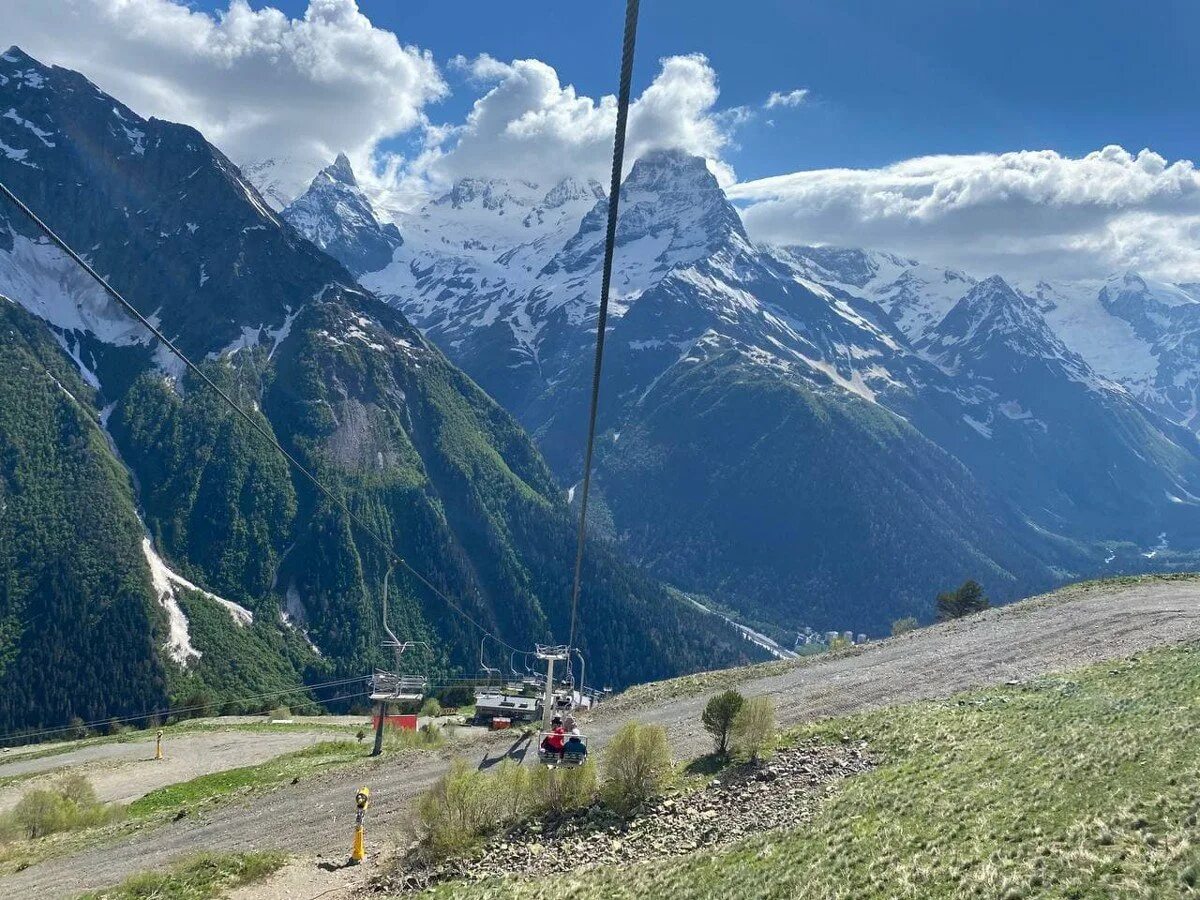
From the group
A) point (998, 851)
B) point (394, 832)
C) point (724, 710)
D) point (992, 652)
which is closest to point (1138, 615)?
point (992, 652)

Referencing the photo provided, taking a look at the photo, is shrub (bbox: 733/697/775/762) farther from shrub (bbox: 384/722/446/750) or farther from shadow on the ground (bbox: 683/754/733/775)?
shrub (bbox: 384/722/446/750)

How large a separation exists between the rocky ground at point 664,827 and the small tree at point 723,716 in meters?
3.06

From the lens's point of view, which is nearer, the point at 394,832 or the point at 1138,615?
the point at 394,832

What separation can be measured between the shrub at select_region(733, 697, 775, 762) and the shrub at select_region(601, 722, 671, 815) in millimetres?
4549

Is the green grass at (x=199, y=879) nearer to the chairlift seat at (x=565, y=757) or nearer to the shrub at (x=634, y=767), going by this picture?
the chairlift seat at (x=565, y=757)

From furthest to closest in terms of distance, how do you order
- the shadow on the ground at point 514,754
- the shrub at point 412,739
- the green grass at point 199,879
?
the shrub at point 412,739 → the shadow on the ground at point 514,754 → the green grass at point 199,879

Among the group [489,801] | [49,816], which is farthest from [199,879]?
[49,816]

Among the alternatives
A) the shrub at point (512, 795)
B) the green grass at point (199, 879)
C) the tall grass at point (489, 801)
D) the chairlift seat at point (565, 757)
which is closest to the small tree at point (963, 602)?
the tall grass at point (489, 801)

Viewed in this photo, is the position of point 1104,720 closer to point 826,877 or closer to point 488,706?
point 826,877

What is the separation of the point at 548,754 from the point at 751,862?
1082 cm

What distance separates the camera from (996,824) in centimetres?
2422

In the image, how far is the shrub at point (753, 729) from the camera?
126 ft

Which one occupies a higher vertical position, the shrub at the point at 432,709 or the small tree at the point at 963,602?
the small tree at the point at 963,602

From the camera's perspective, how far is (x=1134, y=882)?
18.8m
